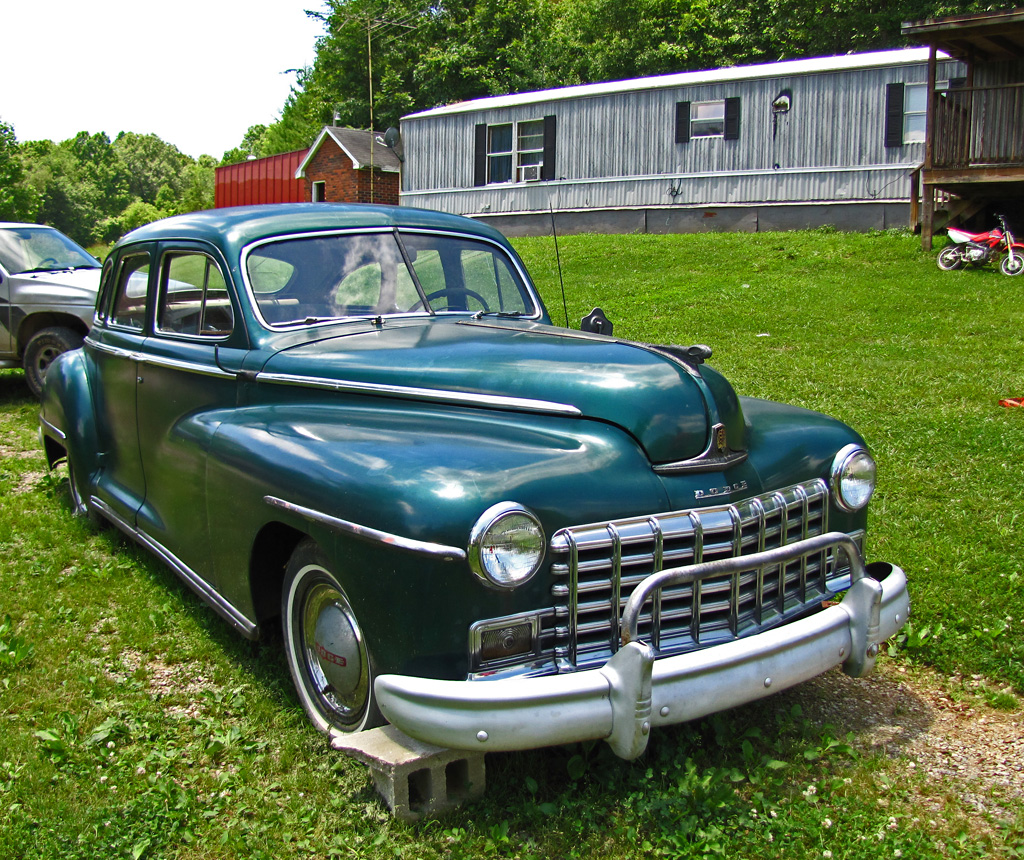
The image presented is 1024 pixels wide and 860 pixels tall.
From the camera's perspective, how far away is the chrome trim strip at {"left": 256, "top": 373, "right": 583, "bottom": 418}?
2.96 meters

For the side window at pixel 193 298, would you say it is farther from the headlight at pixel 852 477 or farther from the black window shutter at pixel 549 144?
the black window shutter at pixel 549 144

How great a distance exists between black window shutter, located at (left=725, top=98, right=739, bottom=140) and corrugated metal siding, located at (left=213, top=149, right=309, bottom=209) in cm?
1497

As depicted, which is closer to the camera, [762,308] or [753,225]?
[762,308]

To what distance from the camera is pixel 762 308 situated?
11.5 m

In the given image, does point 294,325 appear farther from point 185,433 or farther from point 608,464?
point 608,464

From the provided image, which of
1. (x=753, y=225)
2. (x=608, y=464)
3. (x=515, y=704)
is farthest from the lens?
(x=753, y=225)

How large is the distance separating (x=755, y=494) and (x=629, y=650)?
2.74ft

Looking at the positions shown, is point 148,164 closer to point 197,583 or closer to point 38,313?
point 38,313

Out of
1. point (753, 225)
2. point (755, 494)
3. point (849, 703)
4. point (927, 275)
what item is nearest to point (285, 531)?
point (755, 494)

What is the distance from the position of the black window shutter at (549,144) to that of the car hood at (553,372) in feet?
58.7

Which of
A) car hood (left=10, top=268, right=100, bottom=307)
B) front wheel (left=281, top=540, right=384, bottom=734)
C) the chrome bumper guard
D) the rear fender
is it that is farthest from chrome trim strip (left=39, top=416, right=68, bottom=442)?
car hood (left=10, top=268, right=100, bottom=307)

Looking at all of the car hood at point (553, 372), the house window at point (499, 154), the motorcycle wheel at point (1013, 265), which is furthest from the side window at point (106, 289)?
the house window at point (499, 154)

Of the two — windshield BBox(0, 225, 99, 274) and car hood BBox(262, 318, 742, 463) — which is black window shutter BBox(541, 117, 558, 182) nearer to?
windshield BBox(0, 225, 99, 274)

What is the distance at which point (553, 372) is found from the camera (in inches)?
120
